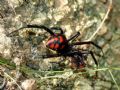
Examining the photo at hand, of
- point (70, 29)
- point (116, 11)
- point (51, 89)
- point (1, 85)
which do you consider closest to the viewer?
point (1, 85)

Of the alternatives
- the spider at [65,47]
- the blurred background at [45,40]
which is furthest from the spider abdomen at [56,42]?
the blurred background at [45,40]

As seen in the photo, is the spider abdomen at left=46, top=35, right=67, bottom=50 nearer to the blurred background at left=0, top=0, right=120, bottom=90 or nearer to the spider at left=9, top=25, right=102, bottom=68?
the spider at left=9, top=25, right=102, bottom=68

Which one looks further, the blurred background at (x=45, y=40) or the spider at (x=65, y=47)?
the spider at (x=65, y=47)

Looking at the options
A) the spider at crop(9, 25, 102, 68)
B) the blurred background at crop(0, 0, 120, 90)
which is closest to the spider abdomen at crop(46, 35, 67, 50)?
the spider at crop(9, 25, 102, 68)

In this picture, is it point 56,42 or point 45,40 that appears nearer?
point 56,42

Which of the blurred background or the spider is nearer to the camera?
the blurred background

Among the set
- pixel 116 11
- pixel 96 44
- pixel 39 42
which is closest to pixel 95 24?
pixel 96 44

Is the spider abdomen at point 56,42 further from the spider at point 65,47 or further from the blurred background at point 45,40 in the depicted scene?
the blurred background at point 45,40

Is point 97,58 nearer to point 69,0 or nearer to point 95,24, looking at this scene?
point 95,24
